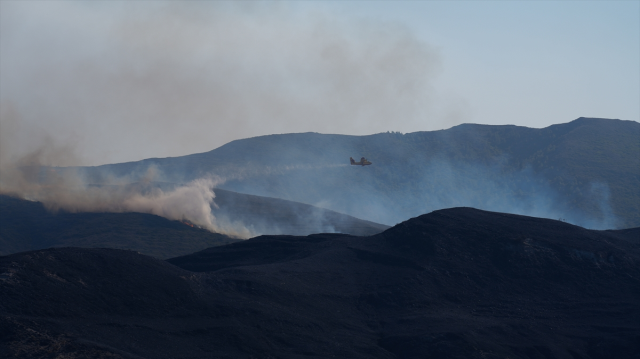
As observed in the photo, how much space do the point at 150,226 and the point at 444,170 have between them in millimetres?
93591

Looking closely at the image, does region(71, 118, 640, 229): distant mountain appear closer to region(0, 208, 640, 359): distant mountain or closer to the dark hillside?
the dark hillside

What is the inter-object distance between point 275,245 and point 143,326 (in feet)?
86.7

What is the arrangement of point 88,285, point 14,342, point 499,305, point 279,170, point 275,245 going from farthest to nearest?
point 279,170 → point 275,245 → point 499,305 → point 88,285 → point 14,342

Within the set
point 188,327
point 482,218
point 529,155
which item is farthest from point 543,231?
point 529,155

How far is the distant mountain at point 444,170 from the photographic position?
13875 centimetres

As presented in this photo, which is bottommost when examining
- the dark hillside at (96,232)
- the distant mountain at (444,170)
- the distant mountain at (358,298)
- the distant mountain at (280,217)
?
the distant mountain at (358,298)

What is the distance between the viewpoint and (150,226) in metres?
92.3

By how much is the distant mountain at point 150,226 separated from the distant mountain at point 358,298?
90.7 feet

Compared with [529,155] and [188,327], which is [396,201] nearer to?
[529,155]

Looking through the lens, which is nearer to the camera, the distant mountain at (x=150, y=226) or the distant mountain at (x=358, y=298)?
the distant mountain at (x=358, y=298)

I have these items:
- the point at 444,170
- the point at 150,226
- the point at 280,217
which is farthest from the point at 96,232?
the point at 444,170

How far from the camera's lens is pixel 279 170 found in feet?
542

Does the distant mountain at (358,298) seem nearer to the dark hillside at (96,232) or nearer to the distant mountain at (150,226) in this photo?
the dark hillside at (96,232)

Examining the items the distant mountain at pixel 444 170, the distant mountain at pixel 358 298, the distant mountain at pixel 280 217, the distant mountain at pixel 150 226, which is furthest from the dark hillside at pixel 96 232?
the distant mountain at pixel 444 170
